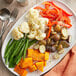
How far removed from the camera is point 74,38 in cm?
224

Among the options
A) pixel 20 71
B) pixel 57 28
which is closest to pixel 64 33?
pixel 57 28

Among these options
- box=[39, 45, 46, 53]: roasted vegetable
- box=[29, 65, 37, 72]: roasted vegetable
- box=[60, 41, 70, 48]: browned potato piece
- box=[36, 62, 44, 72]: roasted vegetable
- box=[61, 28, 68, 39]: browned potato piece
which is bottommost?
box=[29, 65, 37, 72]: roasted vegetable

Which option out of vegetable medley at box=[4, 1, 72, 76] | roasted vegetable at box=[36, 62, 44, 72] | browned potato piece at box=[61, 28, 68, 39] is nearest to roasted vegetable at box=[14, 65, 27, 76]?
vegetable medley at box=[4, 1, 72, 76]

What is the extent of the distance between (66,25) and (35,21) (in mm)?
390

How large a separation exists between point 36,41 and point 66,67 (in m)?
0.48

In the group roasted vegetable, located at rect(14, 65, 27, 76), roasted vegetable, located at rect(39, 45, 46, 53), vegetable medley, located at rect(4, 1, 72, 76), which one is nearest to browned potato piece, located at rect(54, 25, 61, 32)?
vegetable medley, located at rect(4, 1, 72, 76)

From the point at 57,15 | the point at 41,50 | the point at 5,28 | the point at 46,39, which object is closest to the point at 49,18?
the point at 57,15

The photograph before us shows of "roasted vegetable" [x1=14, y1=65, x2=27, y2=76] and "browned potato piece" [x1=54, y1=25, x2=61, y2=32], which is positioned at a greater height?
"browned potato piece" [x1=54, y1=25, x2=61, y2=32]

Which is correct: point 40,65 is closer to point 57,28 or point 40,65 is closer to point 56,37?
point 56,37

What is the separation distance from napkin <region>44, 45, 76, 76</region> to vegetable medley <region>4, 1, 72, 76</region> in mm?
99

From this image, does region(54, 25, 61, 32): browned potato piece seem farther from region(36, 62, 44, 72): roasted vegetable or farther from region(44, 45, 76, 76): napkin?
region(36, 62, 44, 72): roasted vegetable

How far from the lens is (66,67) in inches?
85.4

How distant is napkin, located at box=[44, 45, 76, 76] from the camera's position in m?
2.15

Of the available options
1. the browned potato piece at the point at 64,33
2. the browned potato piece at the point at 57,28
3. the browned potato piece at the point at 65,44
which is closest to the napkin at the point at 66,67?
the browned potato piece at the point at 65,44
